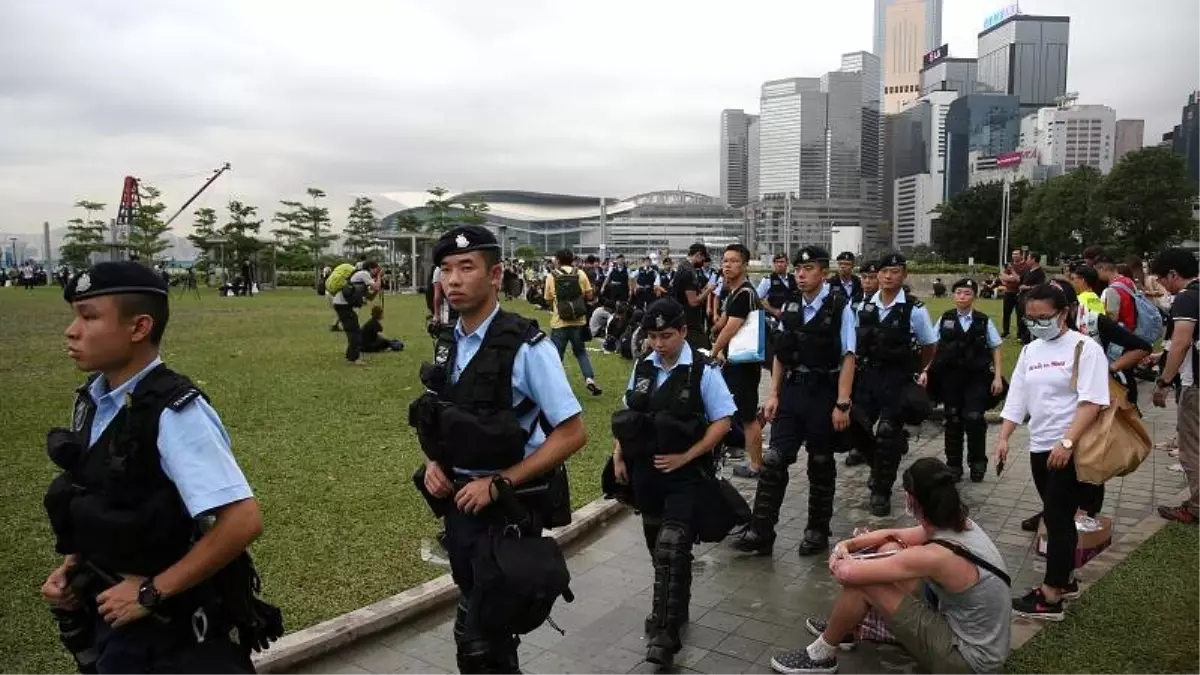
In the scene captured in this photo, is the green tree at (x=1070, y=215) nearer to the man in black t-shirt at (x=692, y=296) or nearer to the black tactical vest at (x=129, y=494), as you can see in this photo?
the man in black t-shirt at (x=692, y=296)

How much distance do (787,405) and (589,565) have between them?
179 cm

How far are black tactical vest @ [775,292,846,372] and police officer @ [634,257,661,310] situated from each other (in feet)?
35.6

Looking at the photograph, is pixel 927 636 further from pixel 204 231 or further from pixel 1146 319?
pixel 204 231

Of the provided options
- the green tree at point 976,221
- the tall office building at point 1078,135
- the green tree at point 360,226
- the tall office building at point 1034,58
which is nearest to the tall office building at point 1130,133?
the tall office building at point 1078,135

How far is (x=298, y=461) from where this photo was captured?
288 inches

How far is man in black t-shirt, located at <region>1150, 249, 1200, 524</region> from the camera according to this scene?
18.6ft

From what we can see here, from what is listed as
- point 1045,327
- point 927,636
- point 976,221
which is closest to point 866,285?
point 1045,327

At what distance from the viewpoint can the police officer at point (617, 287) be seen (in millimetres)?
18188

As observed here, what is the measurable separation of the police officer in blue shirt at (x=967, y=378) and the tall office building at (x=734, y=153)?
17632 centimetres

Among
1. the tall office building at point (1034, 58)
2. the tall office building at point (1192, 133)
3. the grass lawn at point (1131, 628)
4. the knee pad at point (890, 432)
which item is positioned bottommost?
the grass lawn at point (1131, 628)

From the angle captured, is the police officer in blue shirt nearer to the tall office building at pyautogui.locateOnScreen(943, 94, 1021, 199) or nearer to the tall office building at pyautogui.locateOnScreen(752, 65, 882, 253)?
the tall office building at pyautogui.locateOnScreen(752, 65, 882, 253)

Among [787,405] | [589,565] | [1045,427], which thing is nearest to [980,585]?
[1045,427]

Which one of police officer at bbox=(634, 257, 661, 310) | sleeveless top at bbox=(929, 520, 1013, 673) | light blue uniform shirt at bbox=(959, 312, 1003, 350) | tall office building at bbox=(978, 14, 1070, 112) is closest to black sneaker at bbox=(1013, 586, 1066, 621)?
sleeveless top at bbox=(929, 520, 1013, 673)

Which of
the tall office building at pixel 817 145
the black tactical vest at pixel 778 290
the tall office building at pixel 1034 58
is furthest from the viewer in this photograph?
the tall office building at pixel 1034 58
